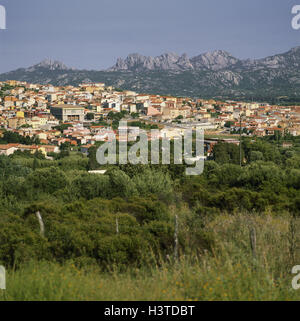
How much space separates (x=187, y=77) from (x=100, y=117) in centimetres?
6178

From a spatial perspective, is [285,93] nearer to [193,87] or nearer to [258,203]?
[193,87]

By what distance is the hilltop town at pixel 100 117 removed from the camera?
3225 cm

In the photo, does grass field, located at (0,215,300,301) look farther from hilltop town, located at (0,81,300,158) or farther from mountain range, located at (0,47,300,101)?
mountain range, located at (0,47,300,101)

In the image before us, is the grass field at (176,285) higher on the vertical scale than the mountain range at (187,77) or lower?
lower

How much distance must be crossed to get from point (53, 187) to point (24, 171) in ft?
17.4

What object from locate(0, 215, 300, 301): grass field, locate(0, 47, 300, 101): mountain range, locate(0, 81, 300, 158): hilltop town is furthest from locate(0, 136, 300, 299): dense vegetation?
locate(0, 47, 300, 101): mountain range

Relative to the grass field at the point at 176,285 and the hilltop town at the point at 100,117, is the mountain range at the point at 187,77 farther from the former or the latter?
the grass field at the point at 176,285

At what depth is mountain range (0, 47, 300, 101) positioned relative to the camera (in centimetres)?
9021

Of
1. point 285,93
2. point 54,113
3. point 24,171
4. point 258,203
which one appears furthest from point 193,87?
point 258,203

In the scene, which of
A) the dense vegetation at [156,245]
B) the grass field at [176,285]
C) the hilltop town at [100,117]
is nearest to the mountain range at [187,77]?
the hilltop town at [100,117]

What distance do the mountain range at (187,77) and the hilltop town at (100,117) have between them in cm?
2799

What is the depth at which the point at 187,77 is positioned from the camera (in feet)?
335

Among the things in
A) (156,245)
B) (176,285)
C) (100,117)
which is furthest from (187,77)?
(176,285)

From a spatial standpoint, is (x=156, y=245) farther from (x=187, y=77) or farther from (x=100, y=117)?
(x=187, y=77)
